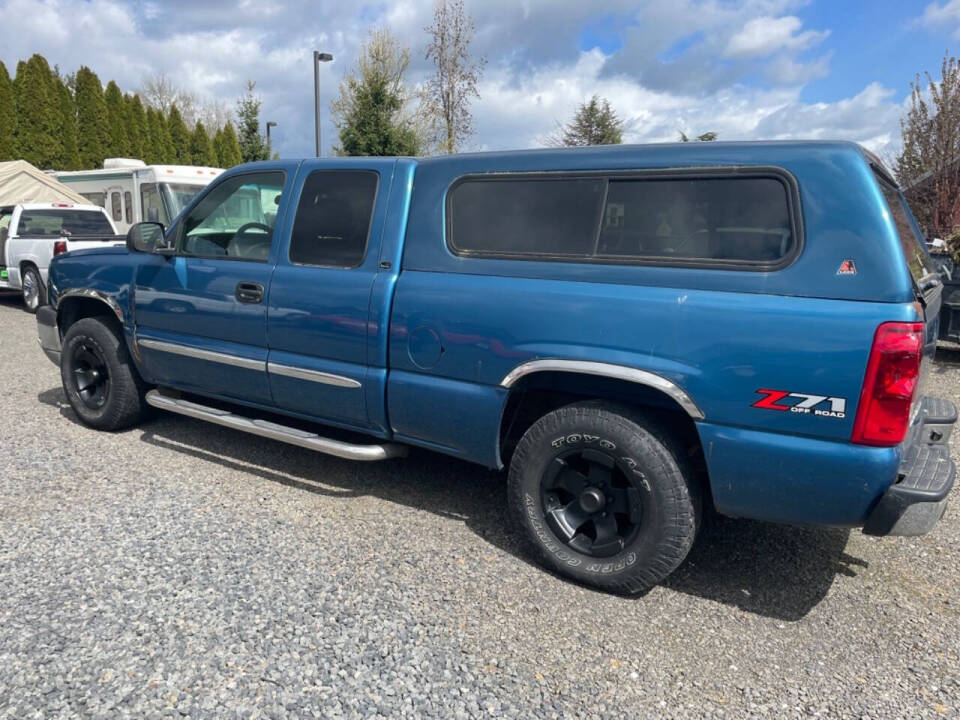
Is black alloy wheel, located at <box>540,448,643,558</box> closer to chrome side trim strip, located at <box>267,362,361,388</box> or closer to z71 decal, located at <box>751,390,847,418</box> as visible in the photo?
z71 decal, located at <box>751,390,847,418</box>

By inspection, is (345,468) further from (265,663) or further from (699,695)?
(699,695)

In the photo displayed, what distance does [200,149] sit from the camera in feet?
95.1

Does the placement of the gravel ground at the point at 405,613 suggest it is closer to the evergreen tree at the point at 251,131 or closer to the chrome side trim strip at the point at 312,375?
the chrome side trim strip at the point at 312,375

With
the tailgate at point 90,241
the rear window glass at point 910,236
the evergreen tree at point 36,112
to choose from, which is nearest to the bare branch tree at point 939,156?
the rear window glass at point 910,236

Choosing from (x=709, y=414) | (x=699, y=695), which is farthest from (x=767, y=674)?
(x=709, y=414)

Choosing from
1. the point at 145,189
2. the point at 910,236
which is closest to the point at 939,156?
the point at 910,236

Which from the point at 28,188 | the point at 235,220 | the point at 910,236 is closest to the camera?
the point at 910,236

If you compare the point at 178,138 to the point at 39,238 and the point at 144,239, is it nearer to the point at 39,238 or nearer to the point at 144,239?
the point at 39,238

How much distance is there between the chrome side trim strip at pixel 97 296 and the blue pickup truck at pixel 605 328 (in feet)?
2.09

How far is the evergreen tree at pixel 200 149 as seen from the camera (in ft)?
94.9

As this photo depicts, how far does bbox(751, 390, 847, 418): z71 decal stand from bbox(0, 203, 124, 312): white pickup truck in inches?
451

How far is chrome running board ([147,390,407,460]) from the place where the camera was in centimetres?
367

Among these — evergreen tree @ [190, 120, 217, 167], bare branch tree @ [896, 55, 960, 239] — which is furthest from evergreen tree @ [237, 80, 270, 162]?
bare branch tree @ [896, 55, 960, 239]

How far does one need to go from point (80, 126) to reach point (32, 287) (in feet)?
53.0
